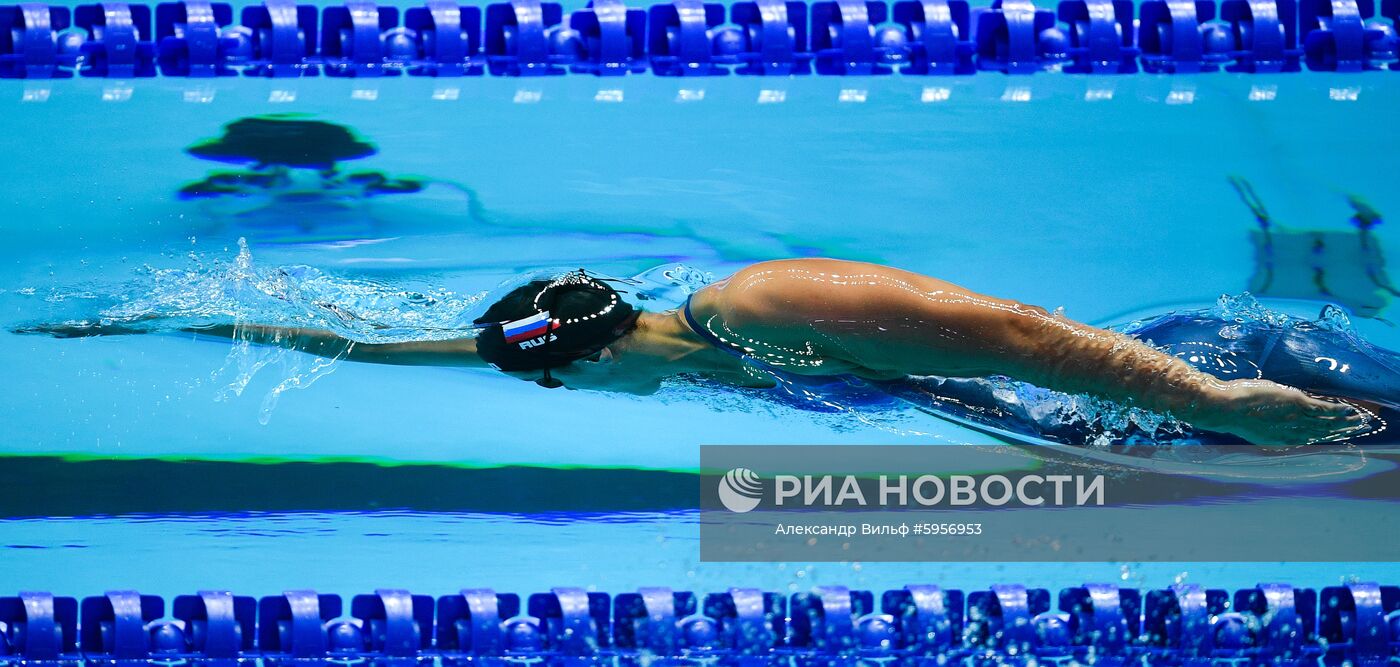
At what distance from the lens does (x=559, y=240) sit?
3998 millimetres

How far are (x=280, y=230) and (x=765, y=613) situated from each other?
195cm

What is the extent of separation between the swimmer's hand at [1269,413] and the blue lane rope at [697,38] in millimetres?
2181

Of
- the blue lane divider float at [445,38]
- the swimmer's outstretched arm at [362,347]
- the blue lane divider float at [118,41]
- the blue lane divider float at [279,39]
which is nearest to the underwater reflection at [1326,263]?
the swimmer's outstretched arm at [362,347]

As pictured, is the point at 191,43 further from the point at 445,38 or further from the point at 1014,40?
the point at 1014,40

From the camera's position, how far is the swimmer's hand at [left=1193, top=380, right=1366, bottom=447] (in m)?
2.53

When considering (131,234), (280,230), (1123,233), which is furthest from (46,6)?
(1123,233)

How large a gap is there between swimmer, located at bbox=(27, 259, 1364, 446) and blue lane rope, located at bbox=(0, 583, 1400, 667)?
0.64 m

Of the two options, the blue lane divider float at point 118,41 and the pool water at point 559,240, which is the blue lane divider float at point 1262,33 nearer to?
the pool water at point 559,240

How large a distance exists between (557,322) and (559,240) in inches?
46.4

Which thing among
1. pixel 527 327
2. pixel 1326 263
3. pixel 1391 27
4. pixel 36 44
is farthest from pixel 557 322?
pixel 1391 27

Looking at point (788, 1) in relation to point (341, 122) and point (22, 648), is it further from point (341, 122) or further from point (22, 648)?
point (22, 648)

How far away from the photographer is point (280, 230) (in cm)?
396

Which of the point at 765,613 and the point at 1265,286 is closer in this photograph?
the point at 765,613

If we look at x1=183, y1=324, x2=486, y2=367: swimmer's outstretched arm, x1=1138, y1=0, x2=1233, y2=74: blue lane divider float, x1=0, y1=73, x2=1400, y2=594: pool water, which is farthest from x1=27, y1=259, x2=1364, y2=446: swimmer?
x1=1138, y1=0, x2=1233, y2=74: blue lane divider float
